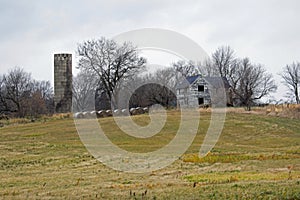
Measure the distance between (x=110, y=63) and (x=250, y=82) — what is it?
30.4 m

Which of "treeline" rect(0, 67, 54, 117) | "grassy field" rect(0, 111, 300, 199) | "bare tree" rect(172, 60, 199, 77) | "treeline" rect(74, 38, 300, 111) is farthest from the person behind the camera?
"bare tree" rect(172, 60, 199, 77)

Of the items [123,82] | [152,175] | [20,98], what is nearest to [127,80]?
[123,82]

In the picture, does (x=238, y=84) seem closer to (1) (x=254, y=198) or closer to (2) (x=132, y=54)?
(2) (x=132, y=54)

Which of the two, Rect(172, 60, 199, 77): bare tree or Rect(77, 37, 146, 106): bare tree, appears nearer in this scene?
Rect(77, 37, 146, 106): bare tree

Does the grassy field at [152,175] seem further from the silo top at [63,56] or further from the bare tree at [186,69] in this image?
the bare tree at [186,69]

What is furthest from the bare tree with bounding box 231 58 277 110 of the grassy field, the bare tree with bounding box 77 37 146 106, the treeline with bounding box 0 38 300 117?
the grassy field

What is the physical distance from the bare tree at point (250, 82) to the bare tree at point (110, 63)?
953 inches

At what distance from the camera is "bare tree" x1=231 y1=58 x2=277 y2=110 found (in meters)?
85.8

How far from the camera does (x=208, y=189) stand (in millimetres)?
11422

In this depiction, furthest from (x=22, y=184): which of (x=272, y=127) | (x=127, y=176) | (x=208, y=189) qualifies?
(x=272, y=127)

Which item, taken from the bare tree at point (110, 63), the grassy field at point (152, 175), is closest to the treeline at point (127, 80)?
the bare tree at point (110, 63)

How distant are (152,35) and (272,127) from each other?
27.0 metres

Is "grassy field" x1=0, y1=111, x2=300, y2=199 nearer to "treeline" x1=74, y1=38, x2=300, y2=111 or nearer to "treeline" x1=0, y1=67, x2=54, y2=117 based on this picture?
"treeline" x1=74, y1=38, x2=300, y2=111

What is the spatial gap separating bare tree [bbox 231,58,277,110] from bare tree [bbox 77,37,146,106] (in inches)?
953
